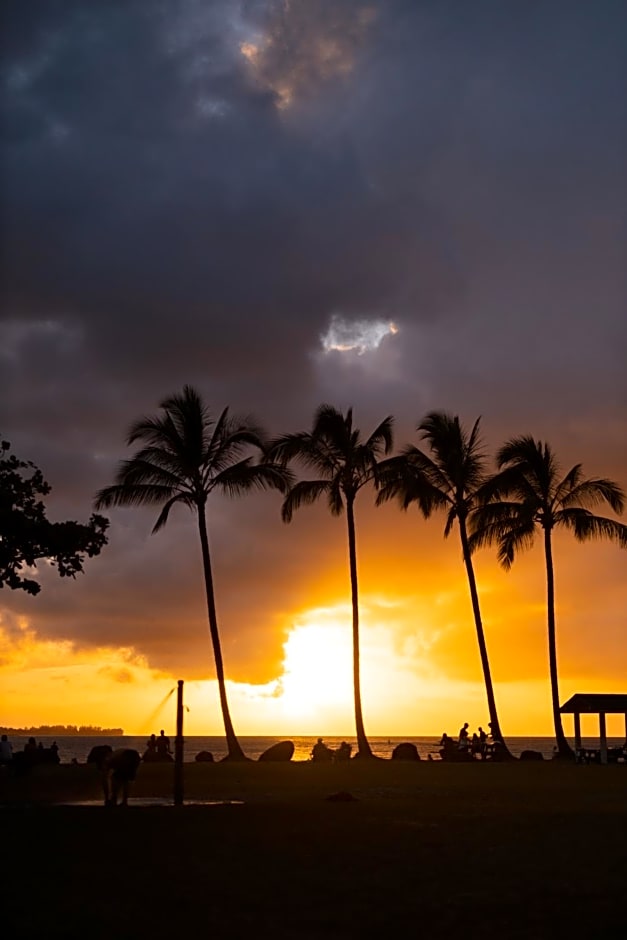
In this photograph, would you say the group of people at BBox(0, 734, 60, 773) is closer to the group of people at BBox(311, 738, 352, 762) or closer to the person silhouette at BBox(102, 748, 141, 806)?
the group of people at BBox(311, 738, 352, 762)

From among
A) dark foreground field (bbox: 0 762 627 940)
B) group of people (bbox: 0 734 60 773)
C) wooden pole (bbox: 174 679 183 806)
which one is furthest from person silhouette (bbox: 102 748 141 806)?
group of people (bbox: 0 734 60 773)

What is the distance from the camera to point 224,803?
69.8ft

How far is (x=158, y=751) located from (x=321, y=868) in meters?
27.4

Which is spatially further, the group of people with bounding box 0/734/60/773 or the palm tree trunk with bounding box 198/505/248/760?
the palm tree trunk with bounding box 198/505/248/760

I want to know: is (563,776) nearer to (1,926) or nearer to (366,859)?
(366,859)

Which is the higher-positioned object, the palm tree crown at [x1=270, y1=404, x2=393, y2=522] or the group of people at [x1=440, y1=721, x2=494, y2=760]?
the palm tree crown at [x1=270, y1=404, x2=393, y2=522]

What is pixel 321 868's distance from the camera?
14664 mm

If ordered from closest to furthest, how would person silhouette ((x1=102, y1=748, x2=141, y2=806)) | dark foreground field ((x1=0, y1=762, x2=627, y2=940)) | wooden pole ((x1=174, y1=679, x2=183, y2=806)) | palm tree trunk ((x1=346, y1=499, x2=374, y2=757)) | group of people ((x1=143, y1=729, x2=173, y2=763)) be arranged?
dark foreground field ((x1=0, y1=762, x2=627, y2=940)), person silhouette ((x1=102, y1=748, x2=141, y2=806)), wooden pole ((x1=174, y1=679, x2=183, y2=806)), group of people ((x1=143, y1=729, x2=173, y2=763)), palm tree trunk ((x1=346, y1=499, x2=374, y2=757))

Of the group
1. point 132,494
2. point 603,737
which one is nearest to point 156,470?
point 132,494

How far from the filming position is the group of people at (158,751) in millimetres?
39250

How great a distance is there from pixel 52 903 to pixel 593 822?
28.9 ft

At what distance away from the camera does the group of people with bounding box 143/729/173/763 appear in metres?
39.2

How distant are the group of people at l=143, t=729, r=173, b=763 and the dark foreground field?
17.7 m

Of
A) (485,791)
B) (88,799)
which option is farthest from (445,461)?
(88,799)
